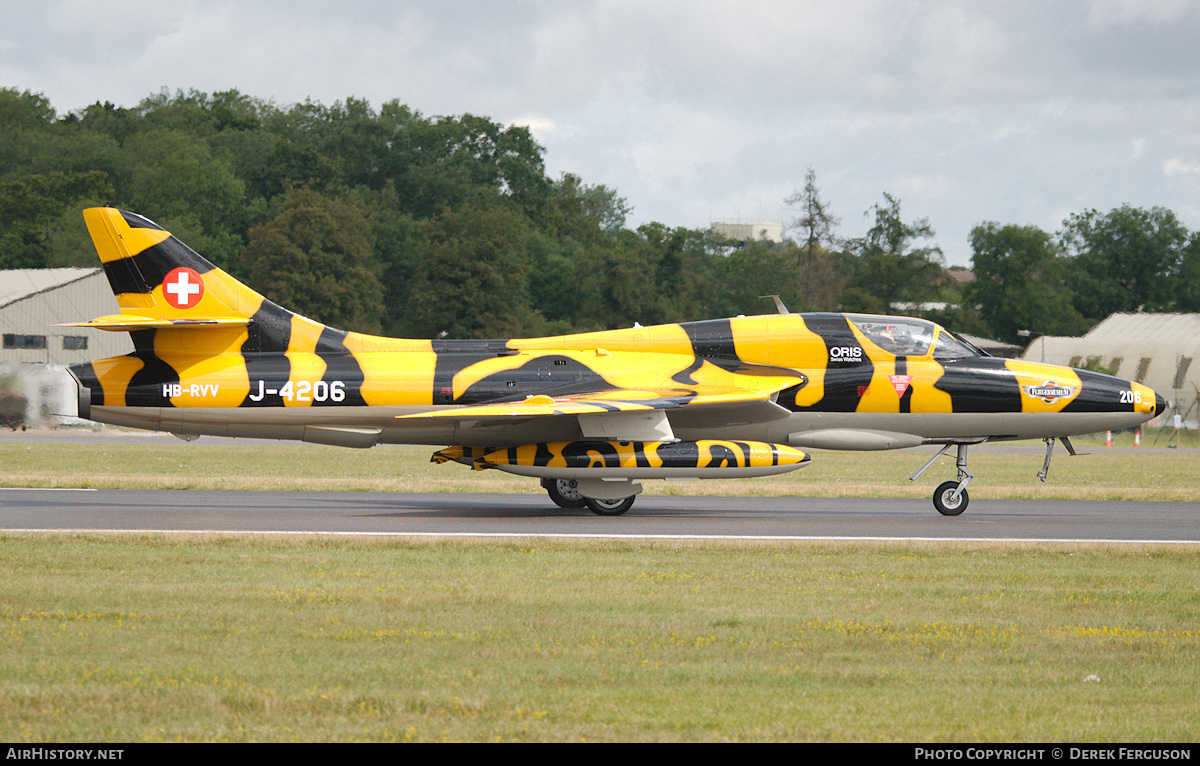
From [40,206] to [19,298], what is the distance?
19366 mm

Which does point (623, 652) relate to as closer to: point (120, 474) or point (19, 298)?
point (120, 474)

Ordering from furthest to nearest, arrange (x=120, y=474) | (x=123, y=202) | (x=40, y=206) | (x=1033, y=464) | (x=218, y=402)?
(x=123, y=202) < (x=40, y=206) < (x=1033, y=464) < (x=120, y=474) < (x=218, y=402)

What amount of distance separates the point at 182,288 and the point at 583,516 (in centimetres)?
694

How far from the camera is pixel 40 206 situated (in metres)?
76.5

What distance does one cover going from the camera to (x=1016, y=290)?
80188mm

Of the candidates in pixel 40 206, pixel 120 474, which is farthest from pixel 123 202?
pixel 120 474

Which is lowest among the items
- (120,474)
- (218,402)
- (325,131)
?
(120,474)

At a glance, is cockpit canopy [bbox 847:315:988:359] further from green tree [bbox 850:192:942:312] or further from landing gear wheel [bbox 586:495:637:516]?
green tree [bbox 850:192:942:312]

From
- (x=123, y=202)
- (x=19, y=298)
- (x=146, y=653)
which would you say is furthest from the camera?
(x=123, y=202)

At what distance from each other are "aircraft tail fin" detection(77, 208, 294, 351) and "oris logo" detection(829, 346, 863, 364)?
27.6 feet

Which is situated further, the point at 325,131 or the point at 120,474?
the point at 325,131

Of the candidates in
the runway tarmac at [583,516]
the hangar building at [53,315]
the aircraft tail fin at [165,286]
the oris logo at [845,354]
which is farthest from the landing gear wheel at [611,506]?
the hangar building at [53,315]

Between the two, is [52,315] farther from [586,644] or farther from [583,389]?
[586,644]

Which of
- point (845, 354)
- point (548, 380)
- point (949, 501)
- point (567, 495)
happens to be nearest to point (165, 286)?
point (548, 380)
